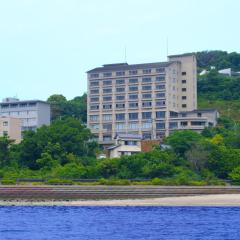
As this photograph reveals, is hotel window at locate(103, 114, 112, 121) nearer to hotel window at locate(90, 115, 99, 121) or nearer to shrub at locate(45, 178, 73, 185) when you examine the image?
hotel window at locate(90, 115, 99, 121)

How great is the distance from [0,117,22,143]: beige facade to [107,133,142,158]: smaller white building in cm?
1676

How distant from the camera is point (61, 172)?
71312 millimetres

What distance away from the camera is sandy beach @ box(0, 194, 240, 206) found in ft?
196

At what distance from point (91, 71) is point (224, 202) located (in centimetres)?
5496

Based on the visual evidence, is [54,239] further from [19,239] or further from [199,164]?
[199,164]

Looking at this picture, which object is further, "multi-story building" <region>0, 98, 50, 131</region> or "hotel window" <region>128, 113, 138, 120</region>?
"multi-story building" <region>0, 98, 50, 131</region>

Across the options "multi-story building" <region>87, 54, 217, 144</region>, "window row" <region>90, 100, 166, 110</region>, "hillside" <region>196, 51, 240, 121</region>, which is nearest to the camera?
"multi-story building" <region>87, 54, 217, 144</region>

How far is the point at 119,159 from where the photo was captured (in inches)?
2884

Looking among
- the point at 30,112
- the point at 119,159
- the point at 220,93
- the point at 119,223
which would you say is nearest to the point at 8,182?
the point at 119,159

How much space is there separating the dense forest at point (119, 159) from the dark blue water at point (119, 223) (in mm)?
10798

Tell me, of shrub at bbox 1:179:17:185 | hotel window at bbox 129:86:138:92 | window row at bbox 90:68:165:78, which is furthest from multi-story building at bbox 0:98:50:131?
shrub at bbox 1:179:17:185

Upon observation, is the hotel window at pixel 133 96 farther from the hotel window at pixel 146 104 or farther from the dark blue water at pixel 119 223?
the dark blue water at pixel 119 223

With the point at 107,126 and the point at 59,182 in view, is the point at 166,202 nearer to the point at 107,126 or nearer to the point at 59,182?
the point at 59,182

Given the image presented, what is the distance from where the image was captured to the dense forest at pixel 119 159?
233 feet
